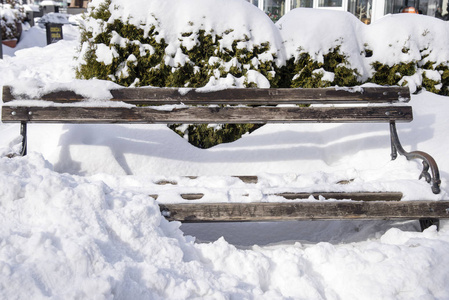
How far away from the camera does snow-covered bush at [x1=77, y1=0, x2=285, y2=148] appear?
4250 mm

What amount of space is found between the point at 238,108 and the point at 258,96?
0.65ft

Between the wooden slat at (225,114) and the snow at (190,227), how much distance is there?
0.19m

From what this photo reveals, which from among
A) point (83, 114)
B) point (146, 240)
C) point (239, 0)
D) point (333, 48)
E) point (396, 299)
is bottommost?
point (396, 299)

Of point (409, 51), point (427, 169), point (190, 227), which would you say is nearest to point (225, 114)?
point (190, 227)

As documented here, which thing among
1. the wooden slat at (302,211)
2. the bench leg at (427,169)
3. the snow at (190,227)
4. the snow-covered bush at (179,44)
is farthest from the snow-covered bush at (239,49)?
the wooden slat at (302,211)

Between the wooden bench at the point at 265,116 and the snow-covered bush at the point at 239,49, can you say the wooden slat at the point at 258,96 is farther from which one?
the snow-covered bush at the point at 239,49

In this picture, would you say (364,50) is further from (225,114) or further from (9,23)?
(9,23)

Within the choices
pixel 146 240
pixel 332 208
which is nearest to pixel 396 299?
pixel 332 208

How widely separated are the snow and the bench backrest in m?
0.17

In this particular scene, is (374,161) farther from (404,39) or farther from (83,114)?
(83,114)

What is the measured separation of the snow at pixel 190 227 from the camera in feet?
6.73

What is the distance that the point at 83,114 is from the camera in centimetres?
339

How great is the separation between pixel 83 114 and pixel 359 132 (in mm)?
2665

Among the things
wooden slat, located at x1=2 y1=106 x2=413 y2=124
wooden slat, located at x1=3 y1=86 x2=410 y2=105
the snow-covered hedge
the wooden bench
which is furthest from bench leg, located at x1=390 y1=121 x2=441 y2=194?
the snow-covered hedge
